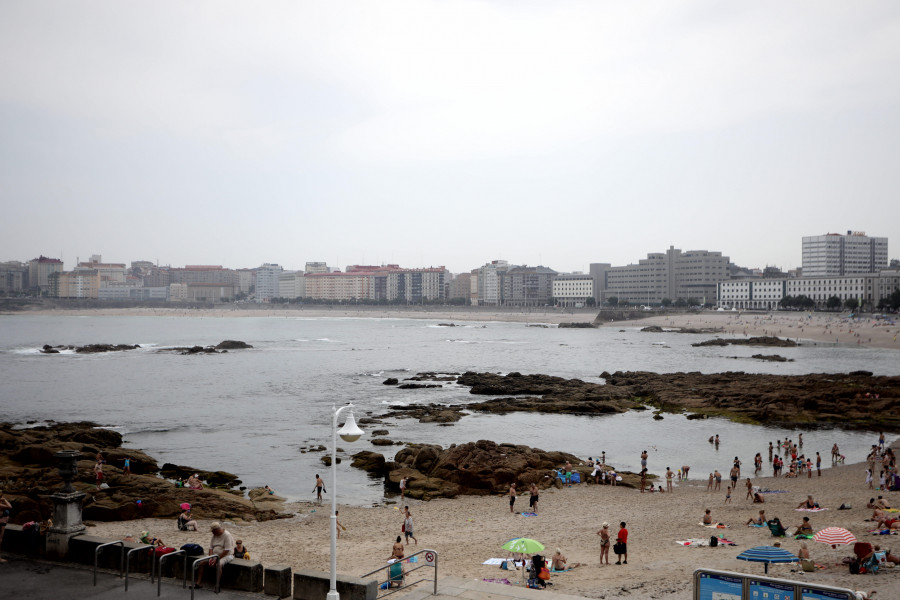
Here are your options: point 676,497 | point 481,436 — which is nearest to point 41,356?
point 481,436

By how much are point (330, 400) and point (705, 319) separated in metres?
102

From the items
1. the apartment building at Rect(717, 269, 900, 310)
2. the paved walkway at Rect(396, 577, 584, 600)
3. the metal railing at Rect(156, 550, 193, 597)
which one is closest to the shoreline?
the apartment building at Rect(717, 269, 900, 310)

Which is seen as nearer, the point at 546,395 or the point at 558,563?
the point at 558,563

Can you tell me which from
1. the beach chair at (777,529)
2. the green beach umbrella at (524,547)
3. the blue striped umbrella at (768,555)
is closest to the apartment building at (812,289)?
the beach chair at (777,529)

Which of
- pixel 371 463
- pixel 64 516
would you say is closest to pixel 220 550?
pixel 64 516

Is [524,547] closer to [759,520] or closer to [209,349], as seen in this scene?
[759,520]

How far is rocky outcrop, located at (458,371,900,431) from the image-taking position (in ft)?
118

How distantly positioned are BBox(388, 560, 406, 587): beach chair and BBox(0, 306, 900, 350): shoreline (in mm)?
81206

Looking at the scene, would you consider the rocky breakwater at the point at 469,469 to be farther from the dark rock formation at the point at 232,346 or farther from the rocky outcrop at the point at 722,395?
the dark rock formation at the point at 232,346

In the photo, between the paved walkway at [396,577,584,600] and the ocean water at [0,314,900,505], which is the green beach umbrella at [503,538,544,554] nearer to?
the paved walkway at [396,577,584,600]

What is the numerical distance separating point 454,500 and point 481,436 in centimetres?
968

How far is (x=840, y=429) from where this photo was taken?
33.8m

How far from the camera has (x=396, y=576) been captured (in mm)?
12164

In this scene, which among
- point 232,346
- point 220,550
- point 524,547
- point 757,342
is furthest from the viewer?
point 757,342
